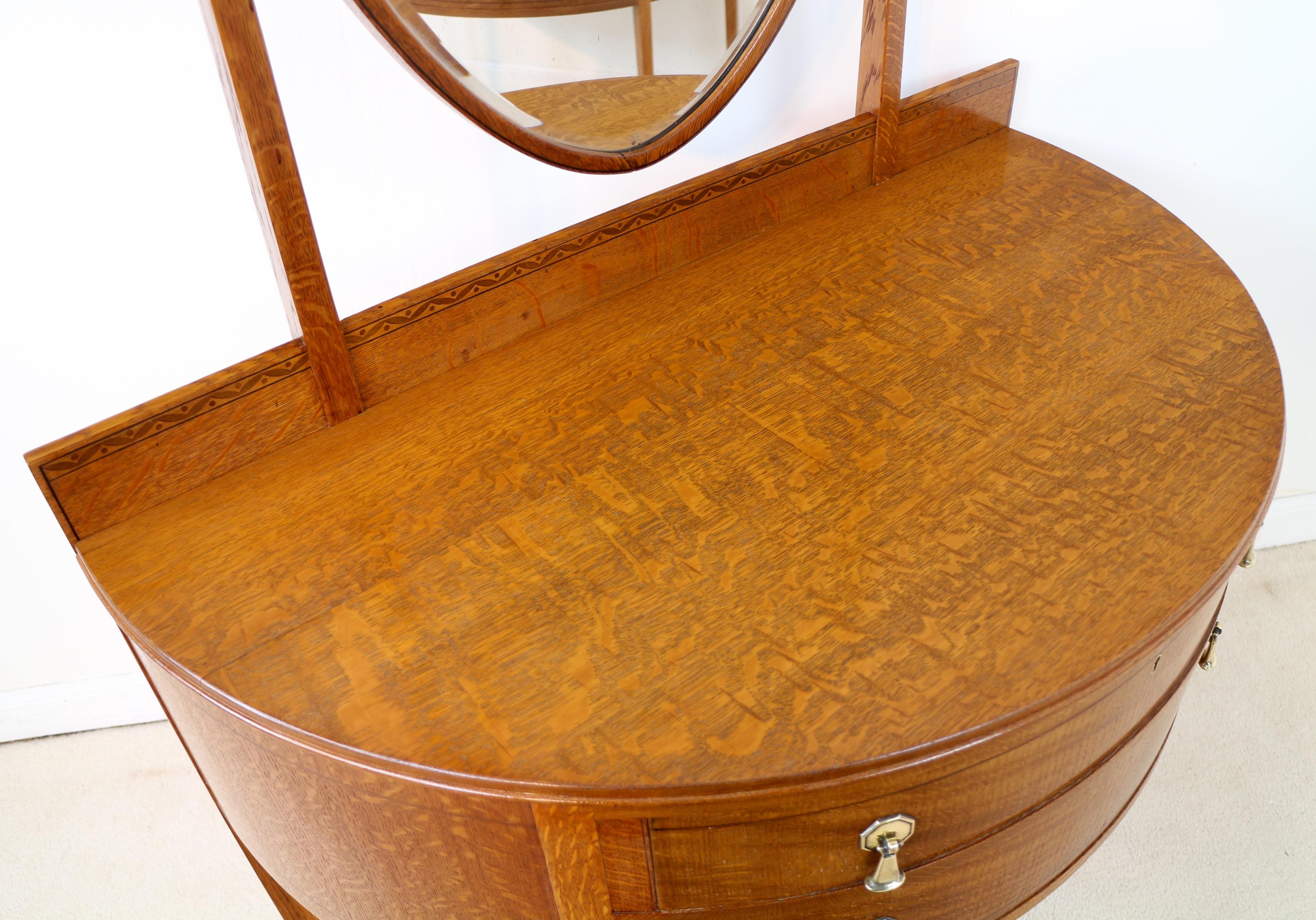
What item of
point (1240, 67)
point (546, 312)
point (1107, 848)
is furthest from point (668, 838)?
point (1240, 67)

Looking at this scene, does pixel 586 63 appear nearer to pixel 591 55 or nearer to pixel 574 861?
pixel 591 55

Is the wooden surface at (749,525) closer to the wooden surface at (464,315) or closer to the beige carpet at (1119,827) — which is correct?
the wooden surface at (464,315)

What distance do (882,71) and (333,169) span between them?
71 centimetres

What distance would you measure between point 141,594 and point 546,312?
0.51m

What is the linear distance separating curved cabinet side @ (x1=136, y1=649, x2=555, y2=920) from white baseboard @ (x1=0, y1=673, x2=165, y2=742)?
1013 millimetres

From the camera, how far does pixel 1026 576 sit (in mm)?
820

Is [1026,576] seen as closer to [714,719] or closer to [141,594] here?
[714,719]

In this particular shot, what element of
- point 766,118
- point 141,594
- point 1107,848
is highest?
point 766,118

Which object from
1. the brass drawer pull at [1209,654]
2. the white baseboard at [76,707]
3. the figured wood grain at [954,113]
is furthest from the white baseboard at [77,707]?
the figured wood grain at [954,113]

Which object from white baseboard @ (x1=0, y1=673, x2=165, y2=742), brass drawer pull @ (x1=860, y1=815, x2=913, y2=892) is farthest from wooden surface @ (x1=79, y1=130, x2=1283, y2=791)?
white baseboard @ (x1=0, y1=673, x2=165, y2=742)

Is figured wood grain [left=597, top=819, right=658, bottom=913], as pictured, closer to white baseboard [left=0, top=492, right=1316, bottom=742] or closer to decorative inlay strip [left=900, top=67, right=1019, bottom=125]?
decorative inlay strip [left=900, top=67, right=1019, bottom=125]

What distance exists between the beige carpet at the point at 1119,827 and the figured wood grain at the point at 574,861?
39.4 inches

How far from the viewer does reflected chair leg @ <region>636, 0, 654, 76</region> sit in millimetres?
1105

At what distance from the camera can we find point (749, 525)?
2.90 ft
